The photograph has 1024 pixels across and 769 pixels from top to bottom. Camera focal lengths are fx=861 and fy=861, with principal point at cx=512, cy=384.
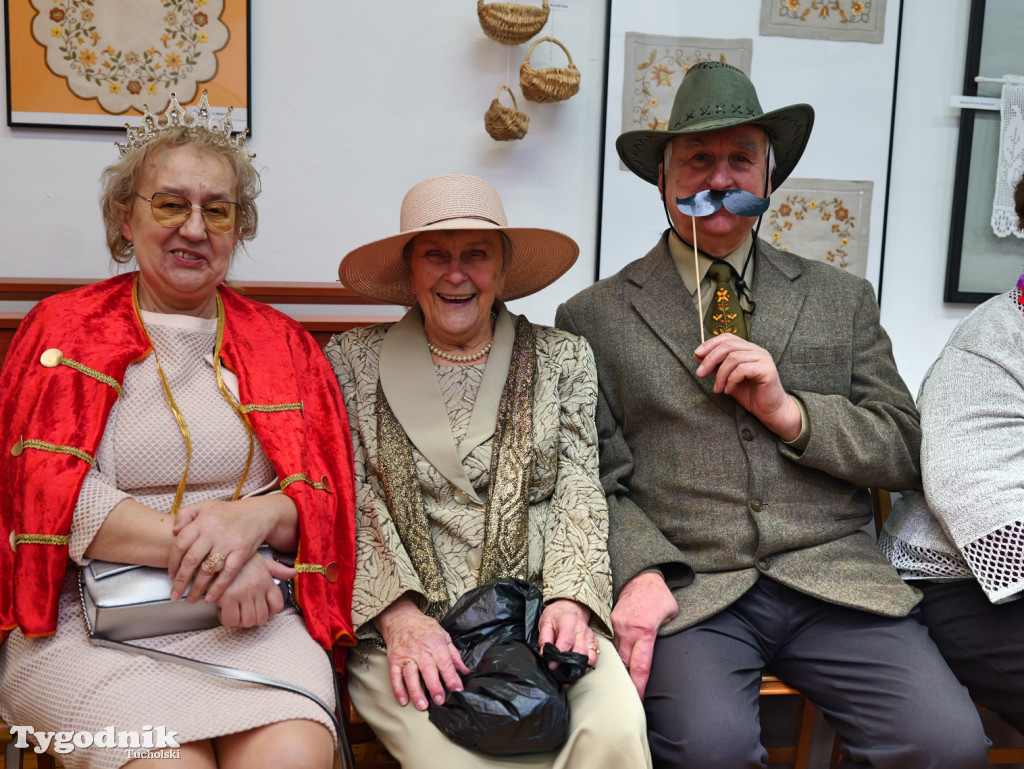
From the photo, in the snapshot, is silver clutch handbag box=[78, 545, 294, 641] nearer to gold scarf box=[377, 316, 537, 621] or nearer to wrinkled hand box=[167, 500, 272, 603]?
wrinkled hand box=[167, 500, 272, 603]

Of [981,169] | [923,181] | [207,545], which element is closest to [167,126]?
[207,545]

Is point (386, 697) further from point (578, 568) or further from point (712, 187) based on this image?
point (712, 187)

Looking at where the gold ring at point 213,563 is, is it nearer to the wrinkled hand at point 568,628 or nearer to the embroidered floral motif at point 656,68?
the wrinkled hand at point 568,628

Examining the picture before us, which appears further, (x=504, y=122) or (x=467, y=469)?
(x=504, y=122)

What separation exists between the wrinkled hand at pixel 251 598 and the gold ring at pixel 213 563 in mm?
47

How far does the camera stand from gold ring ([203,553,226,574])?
155 centimetres

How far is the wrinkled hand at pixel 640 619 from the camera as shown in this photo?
1.83 metres

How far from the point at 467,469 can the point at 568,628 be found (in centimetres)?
43

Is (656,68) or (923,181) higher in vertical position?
(656,68)

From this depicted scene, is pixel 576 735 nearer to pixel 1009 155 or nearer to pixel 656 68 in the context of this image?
pixel 656 68

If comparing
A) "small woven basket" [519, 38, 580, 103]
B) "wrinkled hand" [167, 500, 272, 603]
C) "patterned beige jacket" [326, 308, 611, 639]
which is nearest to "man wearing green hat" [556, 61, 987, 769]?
"patterned beige jacket" [326, 308, 611, 639]

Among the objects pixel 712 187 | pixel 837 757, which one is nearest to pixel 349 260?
pixel 712 187

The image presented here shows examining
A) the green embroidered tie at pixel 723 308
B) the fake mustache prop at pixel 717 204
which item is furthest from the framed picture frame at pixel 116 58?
the green embroidered tie at pixel 723 308

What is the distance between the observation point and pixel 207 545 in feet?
5.08
